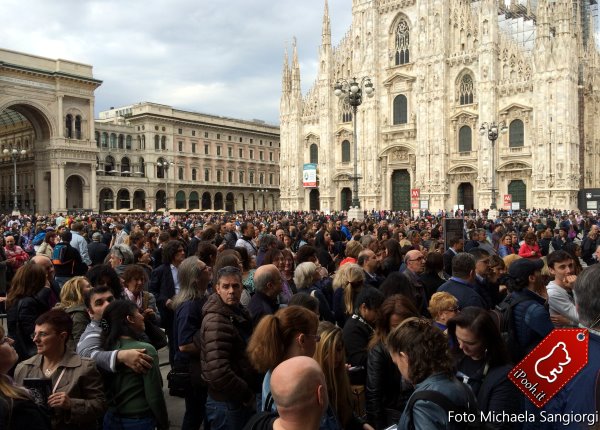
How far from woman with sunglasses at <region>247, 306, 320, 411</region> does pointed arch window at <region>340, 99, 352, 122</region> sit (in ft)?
143

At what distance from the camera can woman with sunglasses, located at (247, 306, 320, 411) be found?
3115mm

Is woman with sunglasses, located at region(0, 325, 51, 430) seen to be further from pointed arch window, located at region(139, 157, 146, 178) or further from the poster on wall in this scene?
pointed arch window, located at region(139, 157, 146, 178)

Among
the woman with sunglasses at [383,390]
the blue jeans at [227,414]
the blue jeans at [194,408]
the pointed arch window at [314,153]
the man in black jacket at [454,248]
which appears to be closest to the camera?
the woman with sunglasses at [383,390]

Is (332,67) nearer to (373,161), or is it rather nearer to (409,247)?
(373,161)

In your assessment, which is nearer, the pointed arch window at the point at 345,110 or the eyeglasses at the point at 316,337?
the eyeglasses at the point at 316,337

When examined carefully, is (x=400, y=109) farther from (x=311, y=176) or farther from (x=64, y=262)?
(x=64, y=262)

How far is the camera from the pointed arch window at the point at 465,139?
39719 millimetres

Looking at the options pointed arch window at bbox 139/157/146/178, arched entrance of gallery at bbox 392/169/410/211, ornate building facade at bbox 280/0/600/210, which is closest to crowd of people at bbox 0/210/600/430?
ornate building facade at bbox 280/0/600/210


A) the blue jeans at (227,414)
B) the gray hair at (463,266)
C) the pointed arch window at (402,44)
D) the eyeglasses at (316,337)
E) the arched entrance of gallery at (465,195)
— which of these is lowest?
the blue jeans at (227,414)

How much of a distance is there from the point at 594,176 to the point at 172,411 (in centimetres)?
4271

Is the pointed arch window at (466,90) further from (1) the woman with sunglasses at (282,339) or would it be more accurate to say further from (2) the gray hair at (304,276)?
(1) the woman with sunglasses at (282,339)

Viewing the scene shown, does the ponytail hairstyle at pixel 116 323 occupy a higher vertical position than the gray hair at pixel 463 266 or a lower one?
lower

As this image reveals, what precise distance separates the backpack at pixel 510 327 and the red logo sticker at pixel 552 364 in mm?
1670

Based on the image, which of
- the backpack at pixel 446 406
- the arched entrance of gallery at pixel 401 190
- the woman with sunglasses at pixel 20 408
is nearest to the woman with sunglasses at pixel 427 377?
the backpack at pixel 446 406
